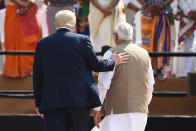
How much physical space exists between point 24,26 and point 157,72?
2.16 metres

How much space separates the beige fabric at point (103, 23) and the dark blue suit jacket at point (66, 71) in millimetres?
3348

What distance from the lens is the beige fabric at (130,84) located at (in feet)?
16.7

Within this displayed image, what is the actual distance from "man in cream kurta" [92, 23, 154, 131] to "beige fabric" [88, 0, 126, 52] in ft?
9.27

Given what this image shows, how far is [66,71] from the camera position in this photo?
4613 millimetres

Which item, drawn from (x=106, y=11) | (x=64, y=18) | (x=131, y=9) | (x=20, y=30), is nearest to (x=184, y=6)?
(x=131, y=9)

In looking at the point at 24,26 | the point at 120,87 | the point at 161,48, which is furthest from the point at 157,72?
the point at 120,87

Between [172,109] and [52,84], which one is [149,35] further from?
[52,84]

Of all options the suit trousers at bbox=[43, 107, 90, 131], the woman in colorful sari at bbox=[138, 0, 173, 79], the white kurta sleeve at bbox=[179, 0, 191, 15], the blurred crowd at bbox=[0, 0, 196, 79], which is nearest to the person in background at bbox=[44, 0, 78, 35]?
the blurred crowd at bbox=[0, 0, 196, 79]

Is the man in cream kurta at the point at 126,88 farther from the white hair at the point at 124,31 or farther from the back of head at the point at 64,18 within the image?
the back of head at the point at 64,18

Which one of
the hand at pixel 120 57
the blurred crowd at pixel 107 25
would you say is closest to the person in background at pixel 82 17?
the blurred crowd at pixel 107 25

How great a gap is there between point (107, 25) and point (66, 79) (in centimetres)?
356

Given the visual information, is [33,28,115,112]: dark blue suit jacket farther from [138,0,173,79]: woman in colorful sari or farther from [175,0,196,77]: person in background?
[175,0,196,77]: person in background

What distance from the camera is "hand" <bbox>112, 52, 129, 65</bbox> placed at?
4984mm

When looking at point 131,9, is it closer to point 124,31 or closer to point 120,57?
point 124,31
